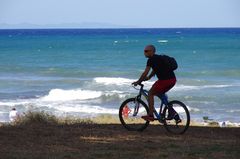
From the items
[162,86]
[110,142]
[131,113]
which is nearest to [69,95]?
[131,113]

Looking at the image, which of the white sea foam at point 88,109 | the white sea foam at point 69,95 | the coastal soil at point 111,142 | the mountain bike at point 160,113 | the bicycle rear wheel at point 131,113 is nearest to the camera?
the coastal soil at point 111,142

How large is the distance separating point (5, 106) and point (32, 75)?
16345mm

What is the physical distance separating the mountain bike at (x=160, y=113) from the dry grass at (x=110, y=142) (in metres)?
0.17

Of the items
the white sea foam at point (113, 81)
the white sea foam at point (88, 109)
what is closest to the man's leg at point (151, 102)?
the white sea foam at point (88, 109)

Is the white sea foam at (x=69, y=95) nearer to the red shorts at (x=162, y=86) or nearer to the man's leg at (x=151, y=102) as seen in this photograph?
the man's leg at (x=151, y=102)

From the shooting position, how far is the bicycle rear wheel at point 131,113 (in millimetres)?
11031

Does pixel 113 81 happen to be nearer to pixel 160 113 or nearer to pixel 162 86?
pixel 160 113

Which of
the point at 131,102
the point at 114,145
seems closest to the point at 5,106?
the point at 131,102

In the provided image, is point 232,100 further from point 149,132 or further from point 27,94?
point 149,132

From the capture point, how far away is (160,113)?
10.7 m

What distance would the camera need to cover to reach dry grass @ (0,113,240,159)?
8.41 meters

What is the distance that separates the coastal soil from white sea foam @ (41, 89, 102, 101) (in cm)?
1668

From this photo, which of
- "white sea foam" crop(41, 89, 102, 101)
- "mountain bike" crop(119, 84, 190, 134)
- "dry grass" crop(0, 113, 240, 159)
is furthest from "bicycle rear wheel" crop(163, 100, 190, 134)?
"white sea foam" crop(41, 89, 102, 101)

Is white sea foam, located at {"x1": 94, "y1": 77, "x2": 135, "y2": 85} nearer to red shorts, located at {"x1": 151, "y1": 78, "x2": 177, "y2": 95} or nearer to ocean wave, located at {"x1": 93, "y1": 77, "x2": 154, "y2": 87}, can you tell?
ocean wave, located at {"x1": 93, "y1": 77, "x2": 154, "y2": 87}
